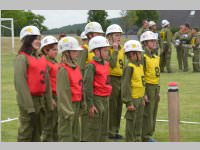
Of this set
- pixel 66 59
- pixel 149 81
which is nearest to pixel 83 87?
pixel 66 59

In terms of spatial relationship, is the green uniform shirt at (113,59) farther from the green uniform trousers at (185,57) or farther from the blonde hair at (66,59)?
the green uniform trousers at (185,57)

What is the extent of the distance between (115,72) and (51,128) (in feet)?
5.14

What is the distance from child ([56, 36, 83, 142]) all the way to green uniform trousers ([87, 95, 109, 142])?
55cm

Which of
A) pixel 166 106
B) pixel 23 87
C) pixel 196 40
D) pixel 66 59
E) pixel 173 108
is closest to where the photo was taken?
pixel 23 87

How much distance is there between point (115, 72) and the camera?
26.6 ft

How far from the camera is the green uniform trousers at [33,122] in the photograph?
632 centimetres

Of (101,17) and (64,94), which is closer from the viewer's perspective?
(64,94)

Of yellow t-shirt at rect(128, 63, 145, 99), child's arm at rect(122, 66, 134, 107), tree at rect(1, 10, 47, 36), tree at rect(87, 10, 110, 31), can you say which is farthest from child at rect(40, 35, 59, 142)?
tree at rect(1, 10, 47, 36)

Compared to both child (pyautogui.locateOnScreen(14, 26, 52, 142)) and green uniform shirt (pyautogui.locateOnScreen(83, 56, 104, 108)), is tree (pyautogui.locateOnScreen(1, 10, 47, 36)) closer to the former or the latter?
green uniform shirt (pyautogui.locateOnScreen(83, 56, 104, 108))

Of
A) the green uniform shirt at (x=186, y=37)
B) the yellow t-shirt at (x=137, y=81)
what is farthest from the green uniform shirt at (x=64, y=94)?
the green uniform shirt at (x=186, y=37)

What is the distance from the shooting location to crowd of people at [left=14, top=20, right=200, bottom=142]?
622cm

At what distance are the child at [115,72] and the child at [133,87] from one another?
0.68 m

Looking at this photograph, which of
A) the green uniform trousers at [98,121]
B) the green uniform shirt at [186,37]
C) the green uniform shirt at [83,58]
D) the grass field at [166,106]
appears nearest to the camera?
the green uniform trousers at [98,121]

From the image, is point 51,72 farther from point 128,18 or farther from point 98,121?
point 128,18
